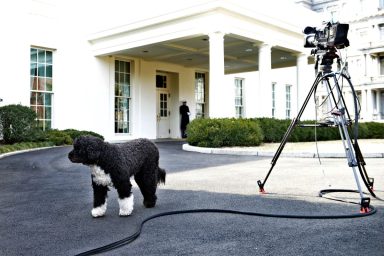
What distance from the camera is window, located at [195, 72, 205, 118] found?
24.3 m

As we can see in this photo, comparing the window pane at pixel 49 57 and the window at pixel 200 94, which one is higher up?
the window pane at pixel 49 57

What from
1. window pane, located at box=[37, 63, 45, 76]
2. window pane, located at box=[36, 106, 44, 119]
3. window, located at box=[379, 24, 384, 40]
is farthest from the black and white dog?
window, located at box=[379, 24, 384, 40]

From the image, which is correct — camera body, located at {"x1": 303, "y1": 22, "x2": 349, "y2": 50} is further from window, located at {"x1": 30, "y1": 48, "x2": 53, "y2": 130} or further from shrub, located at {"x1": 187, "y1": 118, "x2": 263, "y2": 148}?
window, located at {"x1": 30, "y1": 48, "x2": 53, "y2": 130}

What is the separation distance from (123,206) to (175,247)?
1132mm

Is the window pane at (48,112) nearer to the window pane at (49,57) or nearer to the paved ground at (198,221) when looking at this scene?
the window pane at (49,57)

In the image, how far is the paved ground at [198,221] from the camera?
3.16 metres

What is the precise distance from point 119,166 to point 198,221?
3.13 ft

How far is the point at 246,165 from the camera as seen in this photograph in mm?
9320

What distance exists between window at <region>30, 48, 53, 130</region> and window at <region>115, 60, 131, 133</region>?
3.36 metres

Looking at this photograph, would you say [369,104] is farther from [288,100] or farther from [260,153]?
[260,153]

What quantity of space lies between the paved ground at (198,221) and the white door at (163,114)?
1469cm

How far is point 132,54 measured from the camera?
1956 centimetres

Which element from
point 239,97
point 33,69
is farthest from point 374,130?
Answer: point 33,69

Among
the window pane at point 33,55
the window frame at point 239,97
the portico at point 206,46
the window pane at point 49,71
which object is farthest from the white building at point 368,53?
the window pane at point 33,55
